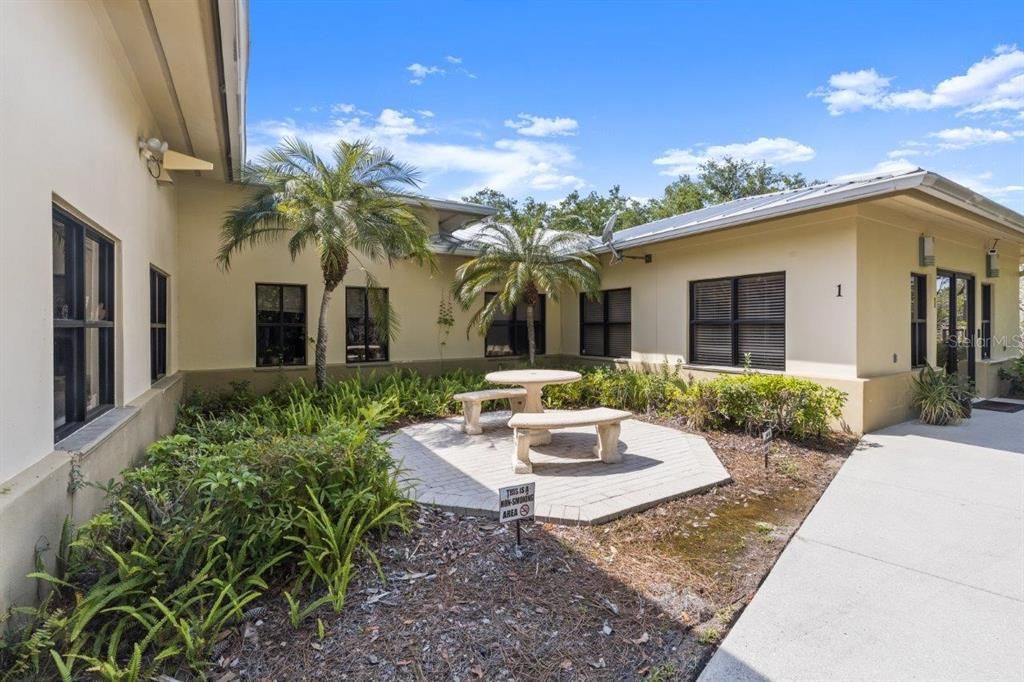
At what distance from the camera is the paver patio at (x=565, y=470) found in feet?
16.1

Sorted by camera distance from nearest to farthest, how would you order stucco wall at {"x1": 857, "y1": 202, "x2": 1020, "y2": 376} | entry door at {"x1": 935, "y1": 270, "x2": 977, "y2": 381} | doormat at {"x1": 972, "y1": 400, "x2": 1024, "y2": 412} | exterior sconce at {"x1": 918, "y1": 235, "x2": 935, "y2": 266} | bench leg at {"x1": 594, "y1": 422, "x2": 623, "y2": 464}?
1. bench leg at {"x1": 594, "y1": 422, "x2": 623, "y2": 464}
2. stucco wall at {"x1": 857, "y1": 202, "x2": 1020, "y2": 376}
3. exterior sconce at {"x1": 918, "y1": 235, "x2": 935, "y2": 266}
4. doormat at {"x1": 972, "y1": 400, "x2": 1024, "y2": 412}
5. entry door at {"x1": 935, "y1": 270, "x2": 977, "y2": 381}

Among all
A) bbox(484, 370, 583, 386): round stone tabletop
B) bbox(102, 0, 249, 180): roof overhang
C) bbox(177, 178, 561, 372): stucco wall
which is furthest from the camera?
bbox(177, 178, 561, 372): stucco wall

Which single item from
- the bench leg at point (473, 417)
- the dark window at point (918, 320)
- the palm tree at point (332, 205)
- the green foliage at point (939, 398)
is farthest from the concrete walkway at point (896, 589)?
the palm tree at point (332, 205)

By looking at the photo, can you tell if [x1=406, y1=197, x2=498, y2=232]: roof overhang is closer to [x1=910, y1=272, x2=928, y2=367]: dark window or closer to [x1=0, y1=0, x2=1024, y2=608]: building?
[x1=0, y1=0, x2=1024, y2=608]: building

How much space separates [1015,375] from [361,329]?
47.7 feet

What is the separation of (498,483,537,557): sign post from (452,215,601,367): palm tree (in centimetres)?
726

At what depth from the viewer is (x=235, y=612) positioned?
114 inches

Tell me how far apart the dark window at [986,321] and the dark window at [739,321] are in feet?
19.9

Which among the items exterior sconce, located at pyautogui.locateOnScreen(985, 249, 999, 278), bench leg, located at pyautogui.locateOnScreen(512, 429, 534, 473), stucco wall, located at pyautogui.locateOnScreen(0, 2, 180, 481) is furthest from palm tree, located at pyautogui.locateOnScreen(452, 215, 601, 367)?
exterior sconce, located at pyautogui.locateOnScreen(985, 249, 999, 278)

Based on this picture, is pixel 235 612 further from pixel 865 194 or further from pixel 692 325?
pixel 692 325

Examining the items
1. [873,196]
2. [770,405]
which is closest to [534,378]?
[770,405]

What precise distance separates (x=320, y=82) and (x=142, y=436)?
887cm

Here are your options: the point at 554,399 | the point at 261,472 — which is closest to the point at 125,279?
the point at 261,472

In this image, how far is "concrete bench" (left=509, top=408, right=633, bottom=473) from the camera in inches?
240
